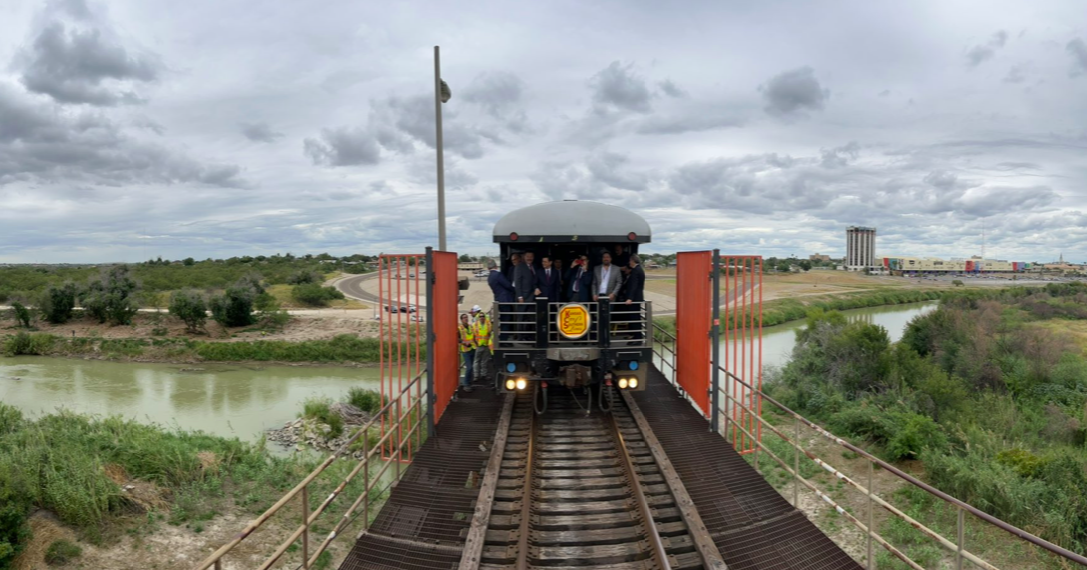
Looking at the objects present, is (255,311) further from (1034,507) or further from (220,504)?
(1034,507)

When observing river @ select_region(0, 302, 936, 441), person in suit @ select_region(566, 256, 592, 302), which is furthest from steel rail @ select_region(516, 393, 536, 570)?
river @ select_region(0, 302, 936, 441)

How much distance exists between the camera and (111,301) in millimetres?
35375

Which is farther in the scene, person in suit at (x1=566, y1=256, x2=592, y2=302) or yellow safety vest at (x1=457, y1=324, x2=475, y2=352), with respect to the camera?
yellow safety vest at (x1=457, y1=324, x2=475, y2=352)

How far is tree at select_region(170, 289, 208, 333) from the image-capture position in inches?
1304

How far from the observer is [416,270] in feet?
27.1

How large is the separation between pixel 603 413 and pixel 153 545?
258 inches

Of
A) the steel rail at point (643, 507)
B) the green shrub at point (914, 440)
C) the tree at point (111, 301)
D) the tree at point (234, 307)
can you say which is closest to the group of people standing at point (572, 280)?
the steel rail at point (643, 507)

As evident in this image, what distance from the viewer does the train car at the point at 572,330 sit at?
29.7ft

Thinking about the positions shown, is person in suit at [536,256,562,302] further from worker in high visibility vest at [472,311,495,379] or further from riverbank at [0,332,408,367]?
riverbank at [0,332,408,367]

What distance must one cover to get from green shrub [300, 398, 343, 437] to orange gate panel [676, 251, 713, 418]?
963 cm

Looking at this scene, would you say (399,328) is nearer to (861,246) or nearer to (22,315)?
(22,315)

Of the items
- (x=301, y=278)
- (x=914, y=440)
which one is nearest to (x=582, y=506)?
(x=914, y=440)

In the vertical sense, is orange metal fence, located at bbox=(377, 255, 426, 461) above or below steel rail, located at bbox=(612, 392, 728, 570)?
above

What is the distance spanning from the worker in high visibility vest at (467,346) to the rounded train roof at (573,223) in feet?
6.87
